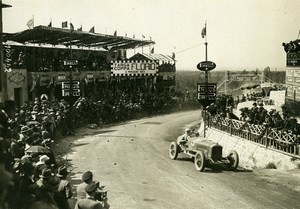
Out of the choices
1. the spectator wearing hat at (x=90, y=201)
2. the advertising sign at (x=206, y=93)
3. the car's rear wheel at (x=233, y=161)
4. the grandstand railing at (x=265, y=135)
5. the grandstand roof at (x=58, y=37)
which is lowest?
the car's rear wheel at (x=233, y=161)

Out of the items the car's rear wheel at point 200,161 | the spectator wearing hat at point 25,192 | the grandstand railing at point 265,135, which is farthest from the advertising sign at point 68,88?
the spectator wearing hat at point 25,192

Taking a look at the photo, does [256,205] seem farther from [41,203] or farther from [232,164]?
[41,203]

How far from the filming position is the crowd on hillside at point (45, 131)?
632 cm

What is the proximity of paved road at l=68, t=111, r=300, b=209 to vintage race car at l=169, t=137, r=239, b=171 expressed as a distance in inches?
14.8

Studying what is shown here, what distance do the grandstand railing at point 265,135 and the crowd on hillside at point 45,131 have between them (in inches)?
332

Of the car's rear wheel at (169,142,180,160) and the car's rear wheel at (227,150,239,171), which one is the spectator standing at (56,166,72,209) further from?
the car's rear wheel at (169,142,180,160)

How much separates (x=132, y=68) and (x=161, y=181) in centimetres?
2454

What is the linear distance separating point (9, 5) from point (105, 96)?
16450 mm

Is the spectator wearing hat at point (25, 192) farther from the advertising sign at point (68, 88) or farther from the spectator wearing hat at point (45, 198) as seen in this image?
the advertising sign at point (68, 88)

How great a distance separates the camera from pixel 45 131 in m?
13.1

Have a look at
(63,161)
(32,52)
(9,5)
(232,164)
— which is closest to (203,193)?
(232,164)

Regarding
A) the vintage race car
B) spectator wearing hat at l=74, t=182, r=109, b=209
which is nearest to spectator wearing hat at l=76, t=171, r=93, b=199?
spectator wearing hat at l=74, t=182, r=109, b=209

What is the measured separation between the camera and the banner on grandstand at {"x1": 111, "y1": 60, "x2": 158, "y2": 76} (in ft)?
121

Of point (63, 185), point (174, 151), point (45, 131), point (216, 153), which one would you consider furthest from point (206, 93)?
point (63, 185)
